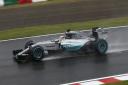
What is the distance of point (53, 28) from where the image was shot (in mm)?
20031

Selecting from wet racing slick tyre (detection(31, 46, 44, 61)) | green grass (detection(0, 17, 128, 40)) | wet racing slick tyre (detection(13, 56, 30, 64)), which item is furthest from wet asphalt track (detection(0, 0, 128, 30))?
wet racing slick tyre (detection(31, 46, 44, 61))

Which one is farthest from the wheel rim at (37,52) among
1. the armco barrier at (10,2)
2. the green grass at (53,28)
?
the armco barrier at (10,2)

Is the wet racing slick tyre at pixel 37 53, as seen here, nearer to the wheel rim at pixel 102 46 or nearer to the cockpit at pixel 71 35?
the cockpit at pixel 71 35

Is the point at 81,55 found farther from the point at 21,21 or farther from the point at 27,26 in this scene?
the point at 21,21

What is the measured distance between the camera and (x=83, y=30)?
19.1m

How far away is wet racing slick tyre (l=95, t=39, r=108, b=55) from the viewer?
48.5 feet

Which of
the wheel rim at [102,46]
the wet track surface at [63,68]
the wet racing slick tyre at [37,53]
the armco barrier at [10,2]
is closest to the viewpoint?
the wet track surface at [63,68]

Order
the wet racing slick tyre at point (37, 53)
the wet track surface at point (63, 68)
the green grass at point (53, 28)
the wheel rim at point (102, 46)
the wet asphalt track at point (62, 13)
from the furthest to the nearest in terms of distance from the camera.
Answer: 1. the wet asphalt track at point (62, 13)
2. the green grass at point (53, 28)
3. the wheel rim at point (102, 46)
4. the wet racing slick tyre at point (37, 53)
5. the wet track surface at point (63, 68)

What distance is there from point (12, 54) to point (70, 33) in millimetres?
2187

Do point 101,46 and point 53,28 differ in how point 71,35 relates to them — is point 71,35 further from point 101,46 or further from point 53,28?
point 53,28

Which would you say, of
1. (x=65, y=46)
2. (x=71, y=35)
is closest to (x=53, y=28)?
(x=71, y=35)

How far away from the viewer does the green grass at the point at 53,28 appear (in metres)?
19.0

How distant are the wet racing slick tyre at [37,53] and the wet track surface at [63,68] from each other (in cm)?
20

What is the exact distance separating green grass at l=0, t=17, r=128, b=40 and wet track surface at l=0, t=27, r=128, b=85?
2956 mm
